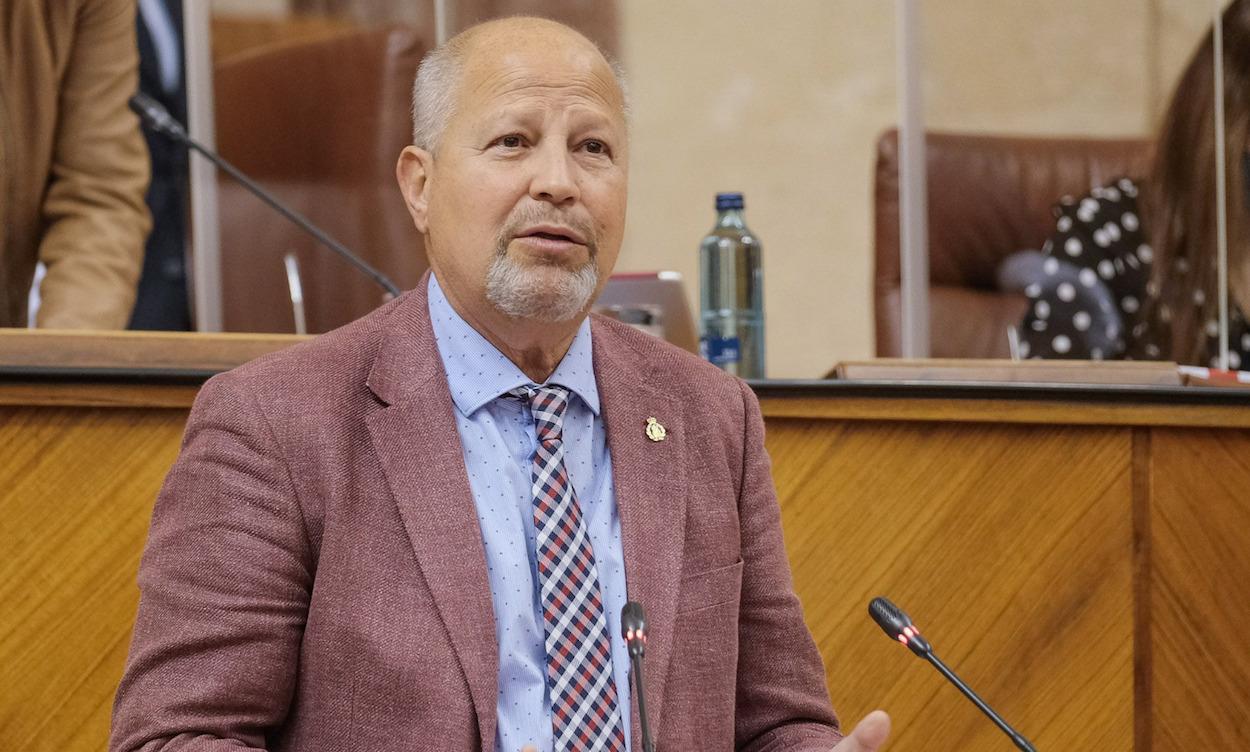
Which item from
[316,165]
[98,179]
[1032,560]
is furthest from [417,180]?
[316,165]

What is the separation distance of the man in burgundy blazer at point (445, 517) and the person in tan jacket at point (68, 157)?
133 cm

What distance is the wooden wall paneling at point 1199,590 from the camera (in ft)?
6.73

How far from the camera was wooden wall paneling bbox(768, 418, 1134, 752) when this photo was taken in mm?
2057

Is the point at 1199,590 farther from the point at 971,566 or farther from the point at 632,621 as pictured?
the point at 632,621

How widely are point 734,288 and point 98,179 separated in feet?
3.99

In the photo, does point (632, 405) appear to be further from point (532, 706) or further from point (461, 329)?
point (532, 706)

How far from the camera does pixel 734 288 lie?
2.88m

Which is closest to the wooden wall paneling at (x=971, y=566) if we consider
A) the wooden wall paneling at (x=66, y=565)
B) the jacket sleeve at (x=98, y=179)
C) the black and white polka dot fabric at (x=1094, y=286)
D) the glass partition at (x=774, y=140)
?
the wooden wall paneling at (x=66, y=565)

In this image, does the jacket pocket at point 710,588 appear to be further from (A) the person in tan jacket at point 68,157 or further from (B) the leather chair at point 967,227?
(B) the leather chair at point 967,227

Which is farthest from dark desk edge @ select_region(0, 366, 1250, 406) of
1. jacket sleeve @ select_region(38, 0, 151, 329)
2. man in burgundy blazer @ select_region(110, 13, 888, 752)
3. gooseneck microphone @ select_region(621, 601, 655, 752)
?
jacket sleeve @ select_region(38, 0, 151, 329)

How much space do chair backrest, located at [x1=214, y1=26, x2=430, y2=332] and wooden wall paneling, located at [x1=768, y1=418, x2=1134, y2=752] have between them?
1.83 meters

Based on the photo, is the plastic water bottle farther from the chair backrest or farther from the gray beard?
the chair backrest

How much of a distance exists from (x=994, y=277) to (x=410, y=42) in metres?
1.61

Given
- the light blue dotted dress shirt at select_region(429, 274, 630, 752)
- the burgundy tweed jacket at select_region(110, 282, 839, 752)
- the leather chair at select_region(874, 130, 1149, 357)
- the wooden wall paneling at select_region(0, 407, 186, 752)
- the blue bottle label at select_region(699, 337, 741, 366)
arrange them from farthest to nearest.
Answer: the leather chair at select_region(874, 130, 1149, 357) < the blue bottle label at select_region(699, 337, 741, 366) < the wooden wall paneling at select_region(0, 407, 186, 752) < the light blue dotted dress shirt at select_region(429, 274, 630, 752) < the burgundy tweed jacket at select_region(110, 282, 839, 752)
